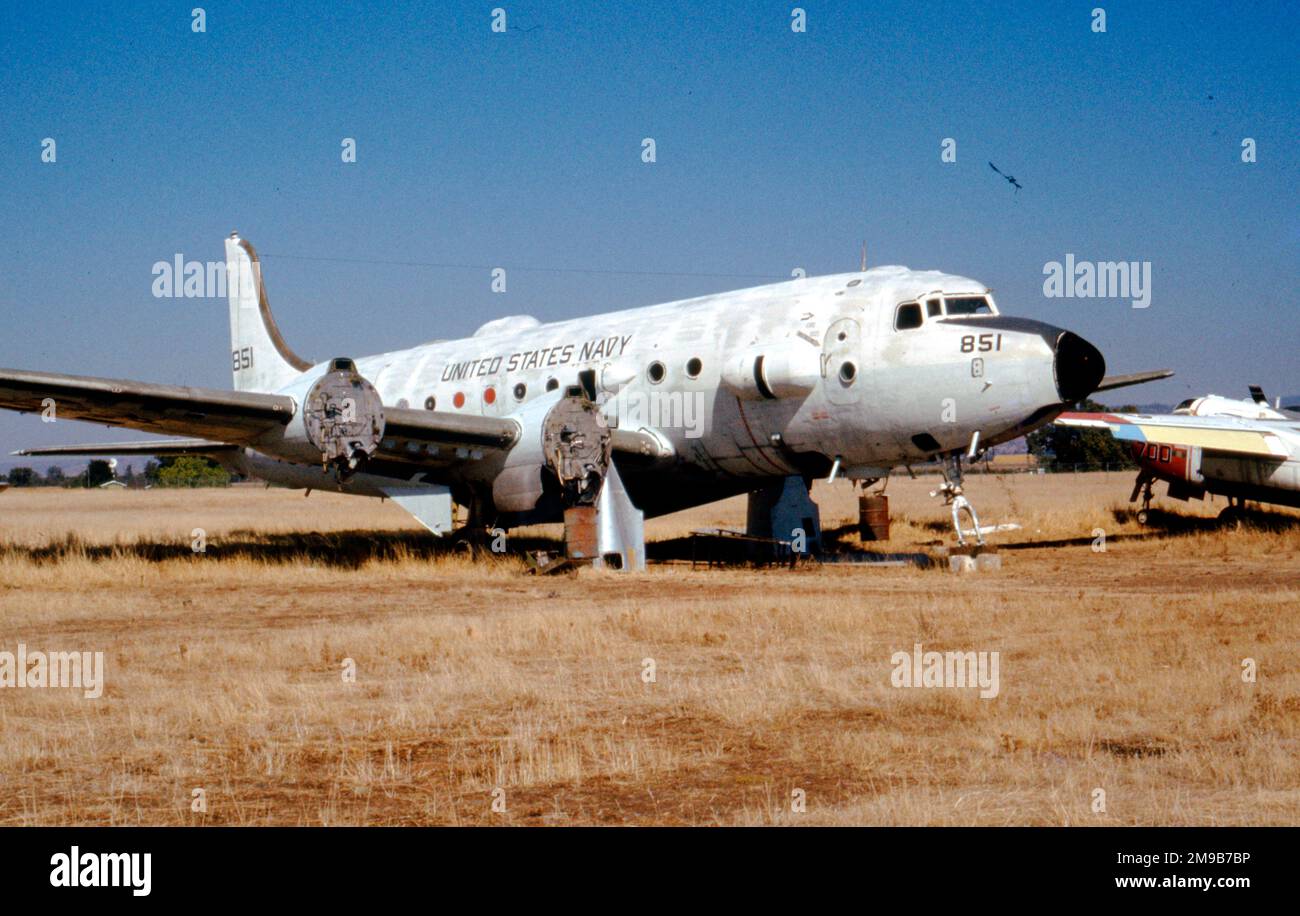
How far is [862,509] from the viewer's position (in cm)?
3039

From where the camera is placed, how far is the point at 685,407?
2352 cm

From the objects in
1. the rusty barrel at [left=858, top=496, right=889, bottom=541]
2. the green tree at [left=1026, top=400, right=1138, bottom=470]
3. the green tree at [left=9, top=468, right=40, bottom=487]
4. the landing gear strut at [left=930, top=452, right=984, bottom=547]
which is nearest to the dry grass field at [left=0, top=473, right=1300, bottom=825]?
the landing gear strut at [left=930, top=452, right=984, bottom=547]

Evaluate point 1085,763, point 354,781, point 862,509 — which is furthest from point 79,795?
point 862,509

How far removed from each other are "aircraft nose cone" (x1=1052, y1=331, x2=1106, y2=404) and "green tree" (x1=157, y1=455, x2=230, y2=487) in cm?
10136

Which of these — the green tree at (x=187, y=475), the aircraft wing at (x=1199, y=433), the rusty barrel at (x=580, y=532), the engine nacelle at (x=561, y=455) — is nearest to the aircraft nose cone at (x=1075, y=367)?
the aircraft wing at (x=1199, y=433)

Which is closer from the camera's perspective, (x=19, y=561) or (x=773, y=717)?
(x=773, y=717)

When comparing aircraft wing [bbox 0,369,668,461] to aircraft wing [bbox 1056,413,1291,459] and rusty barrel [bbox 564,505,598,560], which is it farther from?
aircraft wing [bbox 1056,413,1291,459]

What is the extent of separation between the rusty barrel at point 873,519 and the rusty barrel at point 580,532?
32.8ft

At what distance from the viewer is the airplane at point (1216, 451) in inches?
1071

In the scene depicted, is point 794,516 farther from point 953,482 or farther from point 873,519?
point 873,519

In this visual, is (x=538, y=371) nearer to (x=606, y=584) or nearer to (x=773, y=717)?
(x=606, y=584)
